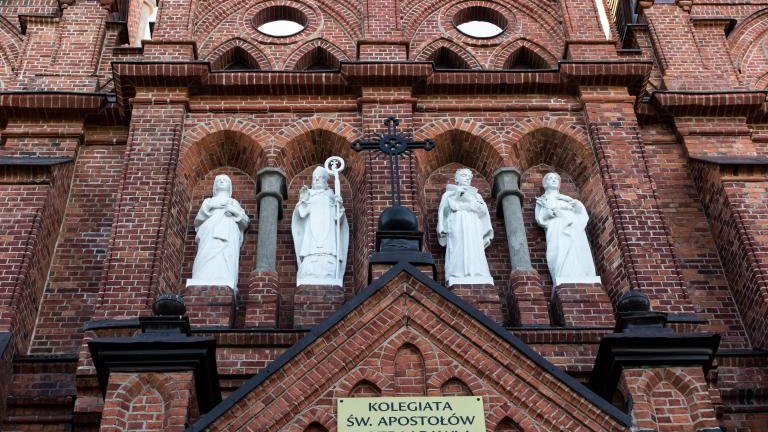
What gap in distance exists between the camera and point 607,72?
47.7 ft

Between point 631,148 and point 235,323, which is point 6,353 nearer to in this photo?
point 235,323

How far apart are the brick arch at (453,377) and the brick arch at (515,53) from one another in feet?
22.5

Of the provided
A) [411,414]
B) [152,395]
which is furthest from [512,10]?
[152,395]

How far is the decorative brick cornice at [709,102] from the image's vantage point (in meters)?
14.5

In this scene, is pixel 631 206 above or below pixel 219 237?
above

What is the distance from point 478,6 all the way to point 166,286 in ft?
22.8

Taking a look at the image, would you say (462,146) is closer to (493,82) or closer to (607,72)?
(493,82)

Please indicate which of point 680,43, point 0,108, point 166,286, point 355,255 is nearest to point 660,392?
point 355,255

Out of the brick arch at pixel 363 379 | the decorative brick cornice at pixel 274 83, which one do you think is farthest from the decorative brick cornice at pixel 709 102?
the brick arch at pixel 363 379

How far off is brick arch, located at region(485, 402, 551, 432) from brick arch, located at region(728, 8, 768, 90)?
841cm

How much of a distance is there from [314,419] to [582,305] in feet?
13.5

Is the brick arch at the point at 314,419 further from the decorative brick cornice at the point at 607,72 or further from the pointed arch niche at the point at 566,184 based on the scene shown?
the decorative brick cornice at the point at 607,72

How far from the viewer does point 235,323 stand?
12.2 meters

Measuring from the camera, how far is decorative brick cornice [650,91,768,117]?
14547 millimetres
